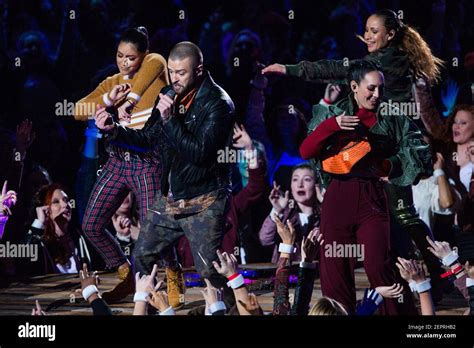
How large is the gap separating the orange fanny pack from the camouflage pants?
2.25ft

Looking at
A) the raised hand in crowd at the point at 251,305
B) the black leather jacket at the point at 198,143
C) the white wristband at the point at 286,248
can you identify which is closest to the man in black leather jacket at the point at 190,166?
the black leather jacket at the point at 198,143

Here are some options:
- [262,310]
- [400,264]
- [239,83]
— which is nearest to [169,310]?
[262,310]

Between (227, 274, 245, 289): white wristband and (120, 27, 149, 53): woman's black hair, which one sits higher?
(120, 27, 149, 53): woman's black hair

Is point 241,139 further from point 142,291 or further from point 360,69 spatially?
point 142,291

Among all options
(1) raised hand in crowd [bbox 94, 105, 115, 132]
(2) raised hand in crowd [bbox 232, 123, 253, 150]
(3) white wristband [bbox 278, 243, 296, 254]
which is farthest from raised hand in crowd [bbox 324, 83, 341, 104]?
(1) raised hand in crowd [bbox 94, 105, 115, 132]

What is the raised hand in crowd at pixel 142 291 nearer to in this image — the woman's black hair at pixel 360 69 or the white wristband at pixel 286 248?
the white wristband at pixel 286 248

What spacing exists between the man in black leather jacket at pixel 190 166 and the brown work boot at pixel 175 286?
214mm

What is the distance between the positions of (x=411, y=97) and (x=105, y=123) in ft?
6.64

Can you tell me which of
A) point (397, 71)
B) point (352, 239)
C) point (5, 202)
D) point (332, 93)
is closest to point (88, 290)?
point (5, 202)

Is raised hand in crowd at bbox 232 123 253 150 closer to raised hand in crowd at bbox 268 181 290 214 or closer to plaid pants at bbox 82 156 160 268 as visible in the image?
raised hand in crowd at bbox 268 181 290 214

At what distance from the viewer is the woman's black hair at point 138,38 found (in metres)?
8.13

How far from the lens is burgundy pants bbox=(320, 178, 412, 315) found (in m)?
7.36

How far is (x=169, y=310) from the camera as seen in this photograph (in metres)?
6.91

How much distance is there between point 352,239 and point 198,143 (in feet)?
3.55
